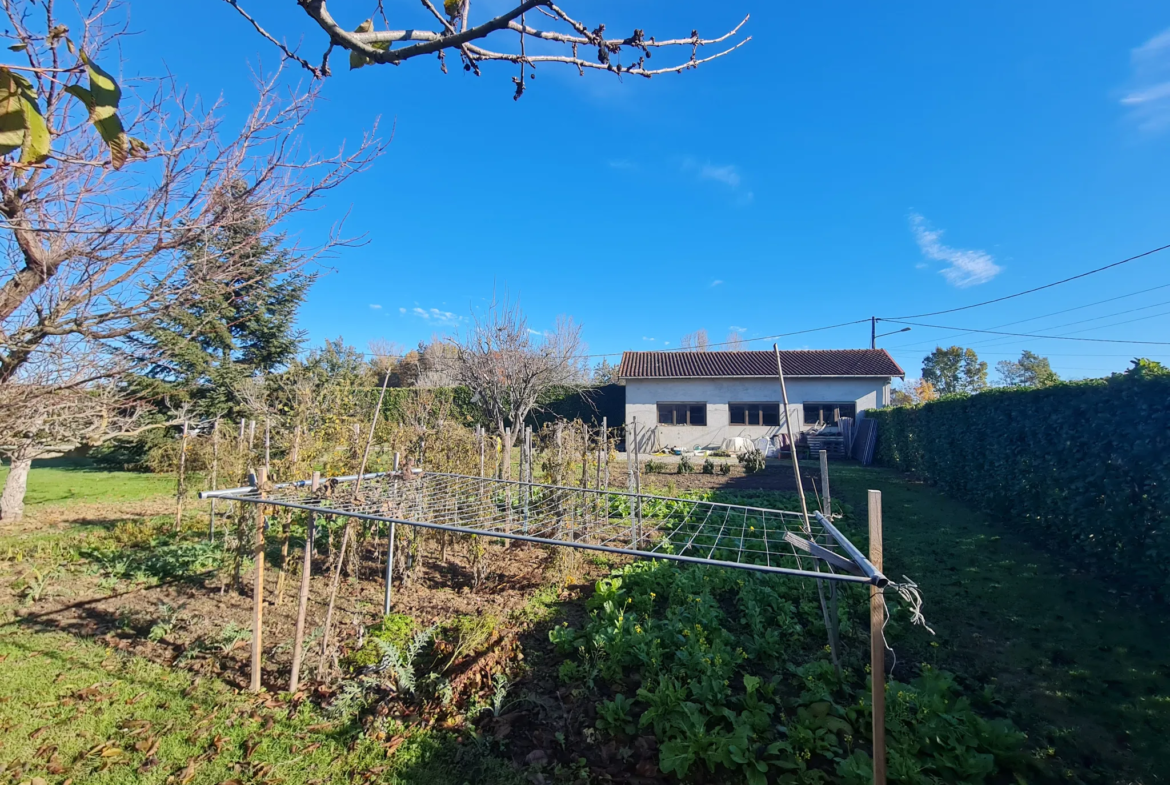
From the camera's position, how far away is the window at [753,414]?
18.0m

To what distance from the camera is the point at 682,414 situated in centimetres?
1878

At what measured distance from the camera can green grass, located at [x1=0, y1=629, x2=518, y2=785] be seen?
2.28 m

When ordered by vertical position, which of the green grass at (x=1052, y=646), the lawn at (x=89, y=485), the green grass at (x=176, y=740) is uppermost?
the lawn at (x=89, y=485)

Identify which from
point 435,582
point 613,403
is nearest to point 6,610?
point 435,582

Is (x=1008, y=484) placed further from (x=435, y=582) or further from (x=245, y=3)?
(x=245, y=3)

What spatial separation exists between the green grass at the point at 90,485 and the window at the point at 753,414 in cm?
1565

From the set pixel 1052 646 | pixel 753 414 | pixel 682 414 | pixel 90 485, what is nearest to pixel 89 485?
pixel 90 485

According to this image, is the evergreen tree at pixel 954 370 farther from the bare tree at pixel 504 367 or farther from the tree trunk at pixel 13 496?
the tree trunk at pixel 13 496

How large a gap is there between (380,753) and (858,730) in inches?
91.8

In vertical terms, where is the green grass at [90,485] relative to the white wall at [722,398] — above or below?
below

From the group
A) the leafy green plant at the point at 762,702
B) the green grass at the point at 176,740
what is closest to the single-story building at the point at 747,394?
the leafy green plant at the point at 762,702

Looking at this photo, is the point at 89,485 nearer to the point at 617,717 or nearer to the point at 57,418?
the point at 57,418

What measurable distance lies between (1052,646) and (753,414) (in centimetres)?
1523

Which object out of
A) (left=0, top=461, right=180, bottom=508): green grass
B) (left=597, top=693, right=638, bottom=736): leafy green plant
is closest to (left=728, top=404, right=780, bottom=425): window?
(left=0, top=461, right=180, bottom=508): green grass
